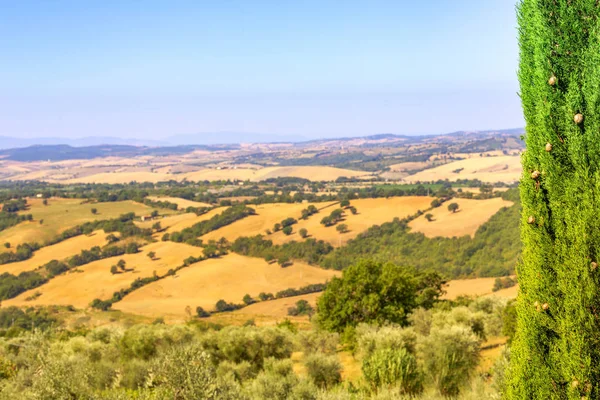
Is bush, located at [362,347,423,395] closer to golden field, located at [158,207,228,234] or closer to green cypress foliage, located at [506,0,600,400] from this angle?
green cypress foliage, located at [506,0,600,400]

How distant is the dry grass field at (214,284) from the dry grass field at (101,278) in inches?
240

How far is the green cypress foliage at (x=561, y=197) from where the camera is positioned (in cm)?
610

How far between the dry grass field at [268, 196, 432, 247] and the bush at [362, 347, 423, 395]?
279 ft

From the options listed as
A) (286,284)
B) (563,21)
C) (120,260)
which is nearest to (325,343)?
(563,21)

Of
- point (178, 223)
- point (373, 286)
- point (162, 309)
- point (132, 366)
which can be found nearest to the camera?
point (132, 366)

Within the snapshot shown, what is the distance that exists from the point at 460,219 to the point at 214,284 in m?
54.5

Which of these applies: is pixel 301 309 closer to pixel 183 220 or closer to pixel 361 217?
pixel 361 217

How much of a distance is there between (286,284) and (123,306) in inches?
1081

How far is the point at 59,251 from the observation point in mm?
109375

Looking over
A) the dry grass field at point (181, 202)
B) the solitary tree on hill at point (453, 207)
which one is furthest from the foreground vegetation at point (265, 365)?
the dry grass field at point (181, 202)

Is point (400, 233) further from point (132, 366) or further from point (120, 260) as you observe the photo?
point (132, 366)

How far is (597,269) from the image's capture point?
612cm

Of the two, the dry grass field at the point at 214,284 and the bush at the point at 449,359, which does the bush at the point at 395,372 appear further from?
the dry grass field at the point at 214,284

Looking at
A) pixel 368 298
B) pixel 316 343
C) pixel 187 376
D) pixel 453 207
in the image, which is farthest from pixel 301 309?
pixel 187 376
